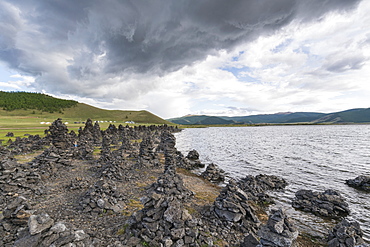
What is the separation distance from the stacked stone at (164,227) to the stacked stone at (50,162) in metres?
20.2

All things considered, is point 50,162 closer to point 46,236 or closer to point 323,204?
point 46,236

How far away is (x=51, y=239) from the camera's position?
937 centimetres

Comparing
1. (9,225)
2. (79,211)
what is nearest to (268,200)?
(79,211)

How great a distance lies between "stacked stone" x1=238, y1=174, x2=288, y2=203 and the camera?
71.0ft

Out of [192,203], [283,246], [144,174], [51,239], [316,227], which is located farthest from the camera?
[144,174]

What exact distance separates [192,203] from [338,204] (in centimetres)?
1632

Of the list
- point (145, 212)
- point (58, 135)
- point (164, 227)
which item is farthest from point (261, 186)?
point (58, 135)

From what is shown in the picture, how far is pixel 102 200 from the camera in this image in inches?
601

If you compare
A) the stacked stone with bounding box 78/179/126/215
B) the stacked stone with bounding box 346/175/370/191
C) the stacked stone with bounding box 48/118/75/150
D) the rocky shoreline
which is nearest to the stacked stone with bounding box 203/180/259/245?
the rocky shoreline

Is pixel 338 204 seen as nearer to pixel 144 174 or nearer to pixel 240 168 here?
→ pixel 240 168

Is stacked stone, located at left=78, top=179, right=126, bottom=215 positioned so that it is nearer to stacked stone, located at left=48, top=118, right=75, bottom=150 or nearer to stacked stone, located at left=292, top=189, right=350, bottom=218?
stacked stone, located at left=292, top=189, right=350, bottom=218

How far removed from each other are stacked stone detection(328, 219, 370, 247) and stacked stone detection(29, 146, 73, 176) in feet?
108

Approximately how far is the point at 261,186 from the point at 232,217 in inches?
530

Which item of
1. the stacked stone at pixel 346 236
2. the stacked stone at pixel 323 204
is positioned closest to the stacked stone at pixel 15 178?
the stacked stone at pixel 346 236
